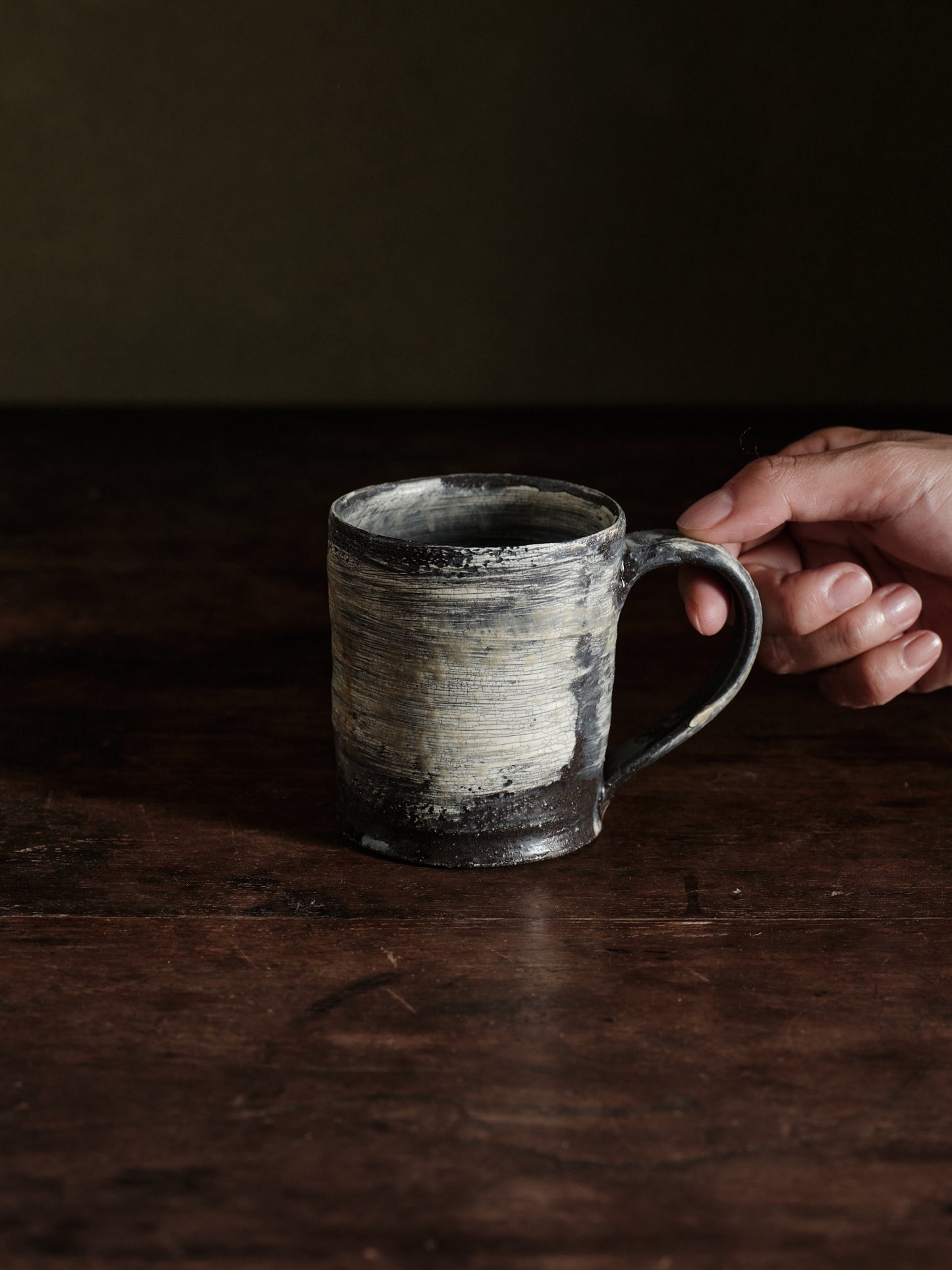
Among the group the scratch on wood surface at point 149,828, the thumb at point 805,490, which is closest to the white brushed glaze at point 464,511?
the thumb at point 805,490

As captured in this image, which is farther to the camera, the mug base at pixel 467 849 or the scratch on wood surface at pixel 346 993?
the mug base at pixel 467 849

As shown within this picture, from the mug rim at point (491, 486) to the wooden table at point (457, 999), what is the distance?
173 millimetres

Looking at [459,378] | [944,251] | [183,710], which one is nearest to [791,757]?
[183,710]

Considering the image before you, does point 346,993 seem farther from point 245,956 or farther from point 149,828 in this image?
point 149,828

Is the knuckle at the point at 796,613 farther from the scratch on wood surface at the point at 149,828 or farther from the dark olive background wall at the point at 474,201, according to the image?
the dark olive background wall at the point at 474,201

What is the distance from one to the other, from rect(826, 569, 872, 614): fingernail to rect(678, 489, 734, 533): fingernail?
9 centimetres

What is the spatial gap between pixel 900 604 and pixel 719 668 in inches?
8.5

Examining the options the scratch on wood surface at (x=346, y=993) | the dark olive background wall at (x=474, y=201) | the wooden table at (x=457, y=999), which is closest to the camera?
the wooden table at (x=457, y=999)

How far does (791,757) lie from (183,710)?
411 millimetres

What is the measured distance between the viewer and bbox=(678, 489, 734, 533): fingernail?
0.79 metres

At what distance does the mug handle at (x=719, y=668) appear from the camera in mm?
652

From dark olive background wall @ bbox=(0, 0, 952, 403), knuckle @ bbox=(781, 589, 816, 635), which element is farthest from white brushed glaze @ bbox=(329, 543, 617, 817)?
dark olive background wall @ bbox=(0, 0, 952, 403)

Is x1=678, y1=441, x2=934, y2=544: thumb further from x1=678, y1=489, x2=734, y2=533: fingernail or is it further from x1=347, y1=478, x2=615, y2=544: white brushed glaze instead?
x1=347, y1=478, x2=615, y2=544: white brushed glaze

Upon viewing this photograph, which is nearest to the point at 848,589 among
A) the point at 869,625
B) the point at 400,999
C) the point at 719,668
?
the point at 869,625
